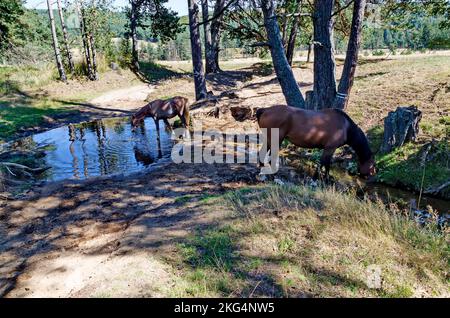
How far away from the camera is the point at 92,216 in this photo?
645 centimetres

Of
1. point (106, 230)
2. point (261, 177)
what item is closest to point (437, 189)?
point (261, 177)

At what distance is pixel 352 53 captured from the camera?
9.10 m

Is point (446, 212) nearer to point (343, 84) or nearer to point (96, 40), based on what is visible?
point (343, 84)

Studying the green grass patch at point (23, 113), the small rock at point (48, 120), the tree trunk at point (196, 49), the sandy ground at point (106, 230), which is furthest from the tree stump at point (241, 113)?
the green grass patch at point (23, 113)

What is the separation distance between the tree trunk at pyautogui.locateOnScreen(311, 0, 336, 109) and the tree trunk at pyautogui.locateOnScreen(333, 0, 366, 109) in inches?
16.2

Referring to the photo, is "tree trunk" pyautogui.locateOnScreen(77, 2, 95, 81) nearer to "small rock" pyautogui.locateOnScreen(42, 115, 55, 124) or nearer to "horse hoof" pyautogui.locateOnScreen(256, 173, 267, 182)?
"small rock" pyautogui.locateOnScreen(42, 115, 55, 124)

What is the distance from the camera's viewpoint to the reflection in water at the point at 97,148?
30.7 ft

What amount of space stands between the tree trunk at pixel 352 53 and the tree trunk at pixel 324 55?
0.41m

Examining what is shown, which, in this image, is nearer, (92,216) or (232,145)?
(92,216)

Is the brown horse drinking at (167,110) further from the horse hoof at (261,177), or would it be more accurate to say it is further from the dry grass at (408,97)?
the dry grass at (408,97)

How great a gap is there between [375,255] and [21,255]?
5.46 metres

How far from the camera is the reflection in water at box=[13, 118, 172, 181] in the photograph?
368 inches

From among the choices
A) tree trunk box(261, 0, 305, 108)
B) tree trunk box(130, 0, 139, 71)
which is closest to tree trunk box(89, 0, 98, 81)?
tree trunk box(130, 0, 139, 71)
